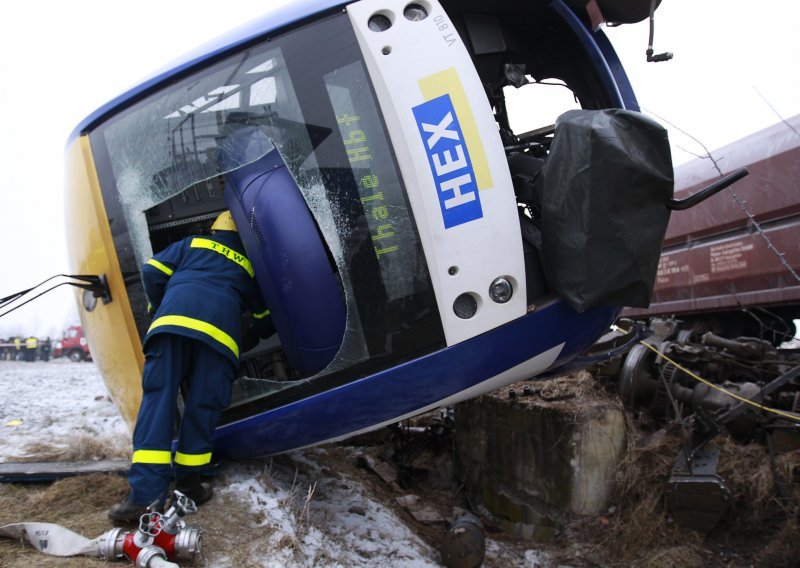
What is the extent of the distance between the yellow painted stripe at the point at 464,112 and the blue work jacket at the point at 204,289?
1117mm

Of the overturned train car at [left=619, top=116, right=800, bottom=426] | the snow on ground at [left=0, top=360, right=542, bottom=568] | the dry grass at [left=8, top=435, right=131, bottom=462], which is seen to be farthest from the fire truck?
the overturned train car at [left=619, top=116, right=800, bottom=426]

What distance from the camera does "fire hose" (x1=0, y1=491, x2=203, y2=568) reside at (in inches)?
89.7

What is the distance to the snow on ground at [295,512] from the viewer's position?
261cm

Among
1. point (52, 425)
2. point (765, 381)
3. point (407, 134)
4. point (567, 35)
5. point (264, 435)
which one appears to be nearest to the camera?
point (407, 134)

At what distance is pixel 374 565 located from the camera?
2953mm

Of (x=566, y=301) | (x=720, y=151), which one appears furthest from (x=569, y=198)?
(x=720, y=151)

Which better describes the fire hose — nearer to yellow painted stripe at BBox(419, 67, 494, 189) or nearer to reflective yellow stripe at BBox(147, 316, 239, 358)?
reflective yellow stripe at BBox(147, 316, 239, 358)

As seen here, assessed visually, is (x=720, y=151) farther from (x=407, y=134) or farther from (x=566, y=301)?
(x=407, y=134)

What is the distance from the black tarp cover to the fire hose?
1.73 m

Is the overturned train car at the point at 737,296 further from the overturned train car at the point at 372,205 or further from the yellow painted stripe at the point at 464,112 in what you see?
the yellow painted stripe at the point at 464,112

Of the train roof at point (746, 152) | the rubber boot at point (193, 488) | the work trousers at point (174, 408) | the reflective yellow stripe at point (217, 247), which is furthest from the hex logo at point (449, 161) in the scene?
the train roof at point (746, 152)

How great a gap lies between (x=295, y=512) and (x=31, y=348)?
2133 centimetres

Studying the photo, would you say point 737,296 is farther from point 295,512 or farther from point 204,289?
point 204,289

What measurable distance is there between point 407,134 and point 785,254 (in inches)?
130
